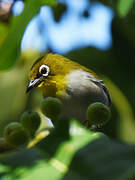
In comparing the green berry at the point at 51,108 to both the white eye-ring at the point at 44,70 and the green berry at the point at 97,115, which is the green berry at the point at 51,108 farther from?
the white eye-ring at the point at 44,70

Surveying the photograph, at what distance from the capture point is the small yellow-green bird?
14.9 feet

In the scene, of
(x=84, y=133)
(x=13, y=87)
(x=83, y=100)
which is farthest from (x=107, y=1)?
(x=84, y=133)

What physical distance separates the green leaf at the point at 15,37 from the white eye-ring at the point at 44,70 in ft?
7.06

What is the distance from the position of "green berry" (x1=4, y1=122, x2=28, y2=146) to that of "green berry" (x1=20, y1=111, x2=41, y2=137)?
1.5 inches

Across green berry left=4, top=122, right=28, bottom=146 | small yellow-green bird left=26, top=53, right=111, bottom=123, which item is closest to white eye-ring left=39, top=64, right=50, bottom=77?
small yellow-green bird left=26, top=53, right=111, bottom=123

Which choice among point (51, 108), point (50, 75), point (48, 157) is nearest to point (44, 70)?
point (50, 75)

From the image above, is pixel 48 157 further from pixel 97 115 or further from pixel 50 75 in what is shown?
pixel 50 75

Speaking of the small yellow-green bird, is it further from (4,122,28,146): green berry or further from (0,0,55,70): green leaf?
(4,122,28,146): green berry

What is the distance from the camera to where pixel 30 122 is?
6.56ft

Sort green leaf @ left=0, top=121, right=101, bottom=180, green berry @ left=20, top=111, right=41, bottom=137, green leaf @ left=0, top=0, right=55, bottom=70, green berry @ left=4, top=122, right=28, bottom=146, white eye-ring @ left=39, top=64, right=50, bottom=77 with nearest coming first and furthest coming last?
1. green leaf @ left=0, top=121, right=101, bottom=180
2. green berry @ left=4, top=122, right=28, bottom=146
3. green berry @ left=20, top=111, right=41, bottom=137
4. green leaf @ left=0, top=0, right=55, bottom=70
5. white eye-ring @ left=39, top=64, right=50, bottom=77

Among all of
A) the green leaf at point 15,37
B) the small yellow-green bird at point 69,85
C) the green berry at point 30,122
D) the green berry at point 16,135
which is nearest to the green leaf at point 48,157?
the green berry at point 16,135

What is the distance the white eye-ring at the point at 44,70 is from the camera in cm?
486

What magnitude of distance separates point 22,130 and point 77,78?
10.3 feet

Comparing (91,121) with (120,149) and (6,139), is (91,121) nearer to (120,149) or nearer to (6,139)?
(6,139)
